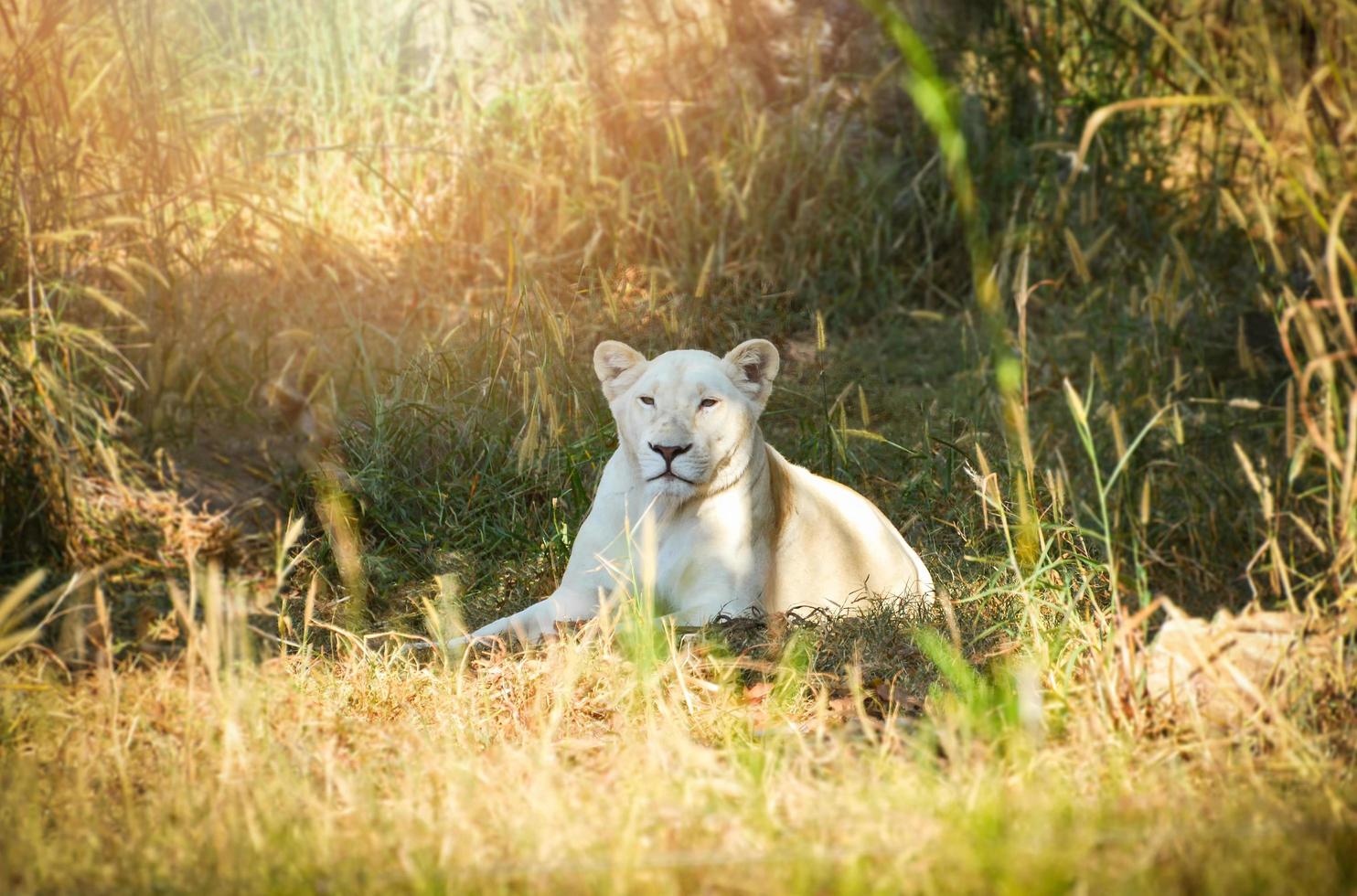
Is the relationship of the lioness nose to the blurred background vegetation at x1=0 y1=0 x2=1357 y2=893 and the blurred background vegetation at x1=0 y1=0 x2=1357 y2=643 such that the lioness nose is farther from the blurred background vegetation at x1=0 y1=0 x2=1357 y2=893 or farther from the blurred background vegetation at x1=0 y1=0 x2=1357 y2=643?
the blurred background vegetation at x1=0 y1=0 x2=1357 y2=643

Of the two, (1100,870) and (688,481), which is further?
(688,481)

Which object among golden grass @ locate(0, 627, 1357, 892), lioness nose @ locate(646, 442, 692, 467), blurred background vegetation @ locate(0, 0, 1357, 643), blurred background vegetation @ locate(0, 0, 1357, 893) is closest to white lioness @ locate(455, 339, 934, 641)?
lioness nose @ locate(646, 442, 692, 467)

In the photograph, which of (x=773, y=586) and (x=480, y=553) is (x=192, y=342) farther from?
(x=773, y=586)

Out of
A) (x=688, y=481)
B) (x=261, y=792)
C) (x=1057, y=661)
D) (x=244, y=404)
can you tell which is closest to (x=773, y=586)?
(x=688, y=481)

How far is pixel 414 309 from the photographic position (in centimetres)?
711

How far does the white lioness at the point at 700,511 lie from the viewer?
4480 millimetres

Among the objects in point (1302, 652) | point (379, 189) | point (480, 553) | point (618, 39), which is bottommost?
point (480, 553)

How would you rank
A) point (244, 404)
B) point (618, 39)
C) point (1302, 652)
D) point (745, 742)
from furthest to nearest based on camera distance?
1. point (618, 39)
2. point (244, 404)
3. point (745, 742)
4. point (1302, 652)

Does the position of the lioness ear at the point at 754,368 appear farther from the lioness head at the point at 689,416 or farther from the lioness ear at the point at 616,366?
the lioness ear at the point at 616,366

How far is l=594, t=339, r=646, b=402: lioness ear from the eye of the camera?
4.67 metres

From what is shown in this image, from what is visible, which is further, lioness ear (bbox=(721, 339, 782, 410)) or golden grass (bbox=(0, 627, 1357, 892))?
lioness ear (bbox=(721, 339, 782, 410))

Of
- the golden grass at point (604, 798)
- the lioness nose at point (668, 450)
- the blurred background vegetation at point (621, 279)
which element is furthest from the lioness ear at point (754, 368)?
the golden grass at point (604, 798)

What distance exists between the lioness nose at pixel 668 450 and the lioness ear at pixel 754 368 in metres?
0.35

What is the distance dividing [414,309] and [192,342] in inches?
49.1
